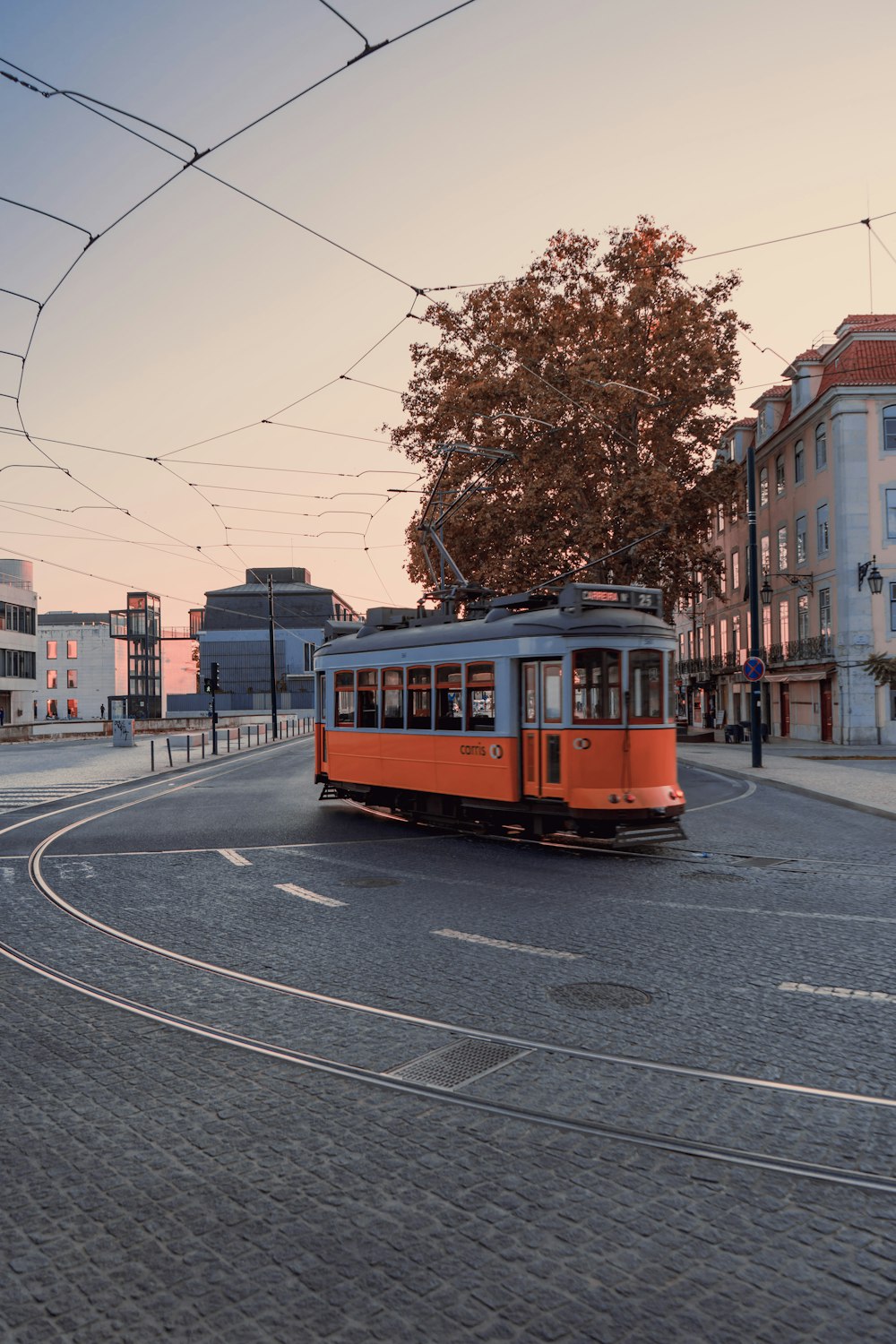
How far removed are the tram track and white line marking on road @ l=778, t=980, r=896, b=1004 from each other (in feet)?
5.33

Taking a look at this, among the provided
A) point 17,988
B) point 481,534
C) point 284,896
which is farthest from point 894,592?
point 17,988

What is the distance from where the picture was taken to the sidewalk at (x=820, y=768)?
62.8 ft

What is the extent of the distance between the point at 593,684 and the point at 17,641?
7101cm

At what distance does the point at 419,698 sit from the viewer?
1547 cm

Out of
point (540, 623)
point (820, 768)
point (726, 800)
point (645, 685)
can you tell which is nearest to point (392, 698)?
point (540, 623)

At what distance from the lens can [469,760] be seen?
46.7ft

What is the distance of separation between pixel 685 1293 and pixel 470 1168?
110cm

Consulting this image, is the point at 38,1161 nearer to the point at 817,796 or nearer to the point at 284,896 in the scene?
the point at 284,896

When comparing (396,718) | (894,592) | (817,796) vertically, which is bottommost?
(817,796)

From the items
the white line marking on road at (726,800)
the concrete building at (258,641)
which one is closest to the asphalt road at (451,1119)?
the white line marking on road at (726,800)

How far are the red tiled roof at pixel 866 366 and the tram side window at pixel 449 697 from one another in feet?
97.9

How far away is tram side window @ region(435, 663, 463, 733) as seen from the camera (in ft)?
47.8

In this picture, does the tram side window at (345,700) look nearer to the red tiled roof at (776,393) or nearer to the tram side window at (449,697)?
the tram side window at (449,697)

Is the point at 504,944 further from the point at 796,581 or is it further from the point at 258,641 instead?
the point at 258,641
